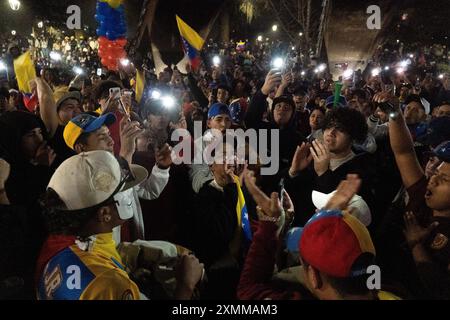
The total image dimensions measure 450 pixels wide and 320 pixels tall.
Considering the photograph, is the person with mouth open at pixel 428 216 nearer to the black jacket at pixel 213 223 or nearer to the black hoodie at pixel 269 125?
the black jacket at pixel 213 223

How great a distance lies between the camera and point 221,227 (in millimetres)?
2777

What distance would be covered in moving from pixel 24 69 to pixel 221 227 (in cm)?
395

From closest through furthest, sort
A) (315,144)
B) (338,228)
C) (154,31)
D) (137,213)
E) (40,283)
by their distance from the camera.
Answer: (338,228), (40,283), (137,213), (315,144), (154,31)

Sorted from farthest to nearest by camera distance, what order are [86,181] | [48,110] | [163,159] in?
[48,110]
[163,159]
[86,181]

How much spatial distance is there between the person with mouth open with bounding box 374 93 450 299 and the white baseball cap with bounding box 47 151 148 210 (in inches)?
69.8

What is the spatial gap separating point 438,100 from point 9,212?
29.5 feet

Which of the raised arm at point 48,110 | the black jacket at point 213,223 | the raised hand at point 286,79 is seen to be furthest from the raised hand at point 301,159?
the raised arm at point 48,110

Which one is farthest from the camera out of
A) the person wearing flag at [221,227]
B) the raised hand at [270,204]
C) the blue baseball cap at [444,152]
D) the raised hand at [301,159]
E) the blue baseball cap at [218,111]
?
the blue baseball cap at [218,111]

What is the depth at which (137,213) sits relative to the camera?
2.76 metres

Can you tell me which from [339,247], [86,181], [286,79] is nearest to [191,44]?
[286,79]

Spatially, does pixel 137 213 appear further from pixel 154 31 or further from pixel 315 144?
pixel 154 31

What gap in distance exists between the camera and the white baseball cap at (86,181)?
1.83 metres

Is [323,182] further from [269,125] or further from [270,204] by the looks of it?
[269,125]

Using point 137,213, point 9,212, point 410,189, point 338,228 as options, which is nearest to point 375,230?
point 410,189
